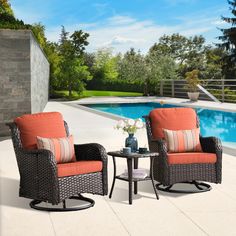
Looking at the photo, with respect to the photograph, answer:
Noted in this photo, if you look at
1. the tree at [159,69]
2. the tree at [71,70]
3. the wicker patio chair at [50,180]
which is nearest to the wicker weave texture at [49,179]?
the wicker patio chair at [50,180]

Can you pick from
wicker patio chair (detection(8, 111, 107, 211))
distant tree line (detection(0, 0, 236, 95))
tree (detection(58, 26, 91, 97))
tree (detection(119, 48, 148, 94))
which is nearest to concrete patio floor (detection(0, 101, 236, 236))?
wicker patio chair (detection(8, 111, 107, 211))

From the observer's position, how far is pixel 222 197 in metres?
5.20

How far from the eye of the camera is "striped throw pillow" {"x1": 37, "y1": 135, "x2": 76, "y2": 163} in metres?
5.08

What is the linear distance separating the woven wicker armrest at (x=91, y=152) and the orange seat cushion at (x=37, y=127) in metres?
0.25

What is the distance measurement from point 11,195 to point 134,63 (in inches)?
991

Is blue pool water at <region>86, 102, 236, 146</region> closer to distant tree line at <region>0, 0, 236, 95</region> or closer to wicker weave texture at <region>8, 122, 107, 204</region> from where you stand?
distant tree line at <region>0, 0, 236, 95</region>

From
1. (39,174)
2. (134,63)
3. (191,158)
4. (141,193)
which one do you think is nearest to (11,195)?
(39,174)

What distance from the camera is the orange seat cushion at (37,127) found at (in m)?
5.16

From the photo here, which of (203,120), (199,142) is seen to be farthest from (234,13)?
(199,142)

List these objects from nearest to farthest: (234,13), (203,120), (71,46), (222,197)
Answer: (222,197) → (203,120) → (71,46) → (234,13)

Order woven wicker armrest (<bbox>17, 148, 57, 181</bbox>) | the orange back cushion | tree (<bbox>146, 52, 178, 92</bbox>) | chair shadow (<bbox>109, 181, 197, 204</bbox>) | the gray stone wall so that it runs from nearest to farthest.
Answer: woven wicker armrest (<bbox>17, 148, 57, 181</bbox>) → chair shadow (<bbox>109, 181, 197, 204</bbox>) → the orange back cushion → the gray stone wall → tree (<bbox>146, 52, 178, 92</bbox>)

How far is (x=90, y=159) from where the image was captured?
521 centimetres

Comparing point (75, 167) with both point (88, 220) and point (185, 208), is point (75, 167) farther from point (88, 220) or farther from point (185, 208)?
point (185, 208)

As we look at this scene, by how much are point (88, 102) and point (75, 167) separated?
67.0ft
